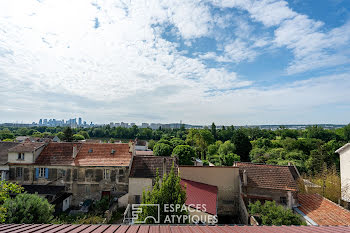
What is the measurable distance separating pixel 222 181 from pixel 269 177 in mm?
4922

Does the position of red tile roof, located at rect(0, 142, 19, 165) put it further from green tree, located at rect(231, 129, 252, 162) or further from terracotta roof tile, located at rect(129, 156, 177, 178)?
green tree, located at rect(231, 129, 252, 162)

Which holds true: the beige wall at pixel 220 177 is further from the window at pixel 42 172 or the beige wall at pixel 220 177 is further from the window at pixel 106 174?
the window at pixel 42 172

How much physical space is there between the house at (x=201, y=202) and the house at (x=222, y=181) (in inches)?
40.8

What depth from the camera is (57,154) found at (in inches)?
914

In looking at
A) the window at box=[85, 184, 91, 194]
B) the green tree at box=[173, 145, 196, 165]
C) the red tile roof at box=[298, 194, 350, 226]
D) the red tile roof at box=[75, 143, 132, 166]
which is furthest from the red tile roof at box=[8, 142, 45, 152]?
the red tile roof at box=[298, 194, 350, 226]

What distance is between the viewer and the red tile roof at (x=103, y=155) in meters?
22.0

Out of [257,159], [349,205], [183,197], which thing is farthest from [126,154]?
[257,159]

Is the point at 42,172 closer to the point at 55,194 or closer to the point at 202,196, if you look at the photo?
the point at 55,194

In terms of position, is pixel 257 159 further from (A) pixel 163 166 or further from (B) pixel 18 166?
(B) pixel 18 166

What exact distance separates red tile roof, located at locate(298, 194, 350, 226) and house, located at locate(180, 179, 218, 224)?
7.97 m

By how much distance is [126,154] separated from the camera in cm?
2333

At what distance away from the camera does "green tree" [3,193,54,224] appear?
10234 millimetres

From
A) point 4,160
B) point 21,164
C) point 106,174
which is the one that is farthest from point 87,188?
point 4,160

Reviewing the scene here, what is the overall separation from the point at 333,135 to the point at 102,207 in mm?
88839
